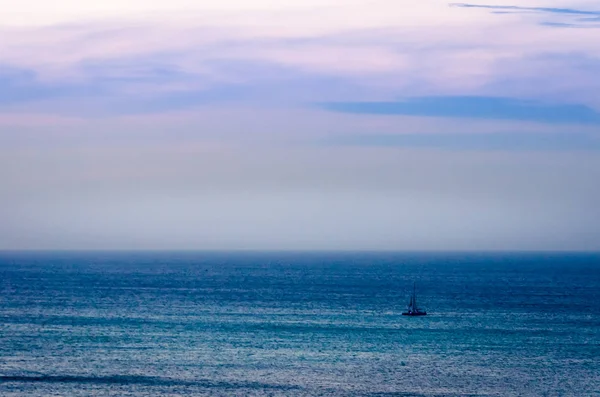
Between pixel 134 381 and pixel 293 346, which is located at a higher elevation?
pixel 293 346

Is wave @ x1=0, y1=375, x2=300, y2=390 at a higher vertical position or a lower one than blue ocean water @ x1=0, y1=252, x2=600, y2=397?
lower

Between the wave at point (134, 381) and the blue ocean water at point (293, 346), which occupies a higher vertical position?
the blue ocean water at point (293, 346)

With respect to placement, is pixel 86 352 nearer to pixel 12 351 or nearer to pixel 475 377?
pixel 12 351

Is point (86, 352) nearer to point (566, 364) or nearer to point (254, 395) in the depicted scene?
point (254, 395)

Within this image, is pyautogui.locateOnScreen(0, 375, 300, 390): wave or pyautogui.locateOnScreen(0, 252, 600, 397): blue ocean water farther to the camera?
pyautogui.locateOnScreen(0, 252, 600, 397): blue ocean water

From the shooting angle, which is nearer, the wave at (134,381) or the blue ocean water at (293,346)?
the wave at (134,381)

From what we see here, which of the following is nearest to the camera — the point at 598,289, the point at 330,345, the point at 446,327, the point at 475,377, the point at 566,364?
the point at 475,377

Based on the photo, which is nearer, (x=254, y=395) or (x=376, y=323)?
(x=254, y=395)

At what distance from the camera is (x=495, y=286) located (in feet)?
607

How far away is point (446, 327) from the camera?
3900 inches

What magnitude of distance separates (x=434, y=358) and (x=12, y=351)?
116 feet


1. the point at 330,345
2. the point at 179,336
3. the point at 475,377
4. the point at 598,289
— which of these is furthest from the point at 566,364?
the point at 598,289

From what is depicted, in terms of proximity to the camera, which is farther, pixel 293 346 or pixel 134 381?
pixel 293 346

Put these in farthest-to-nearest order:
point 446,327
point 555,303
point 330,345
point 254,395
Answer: point 555,303, point 446,327, point 330,345, point 254,395
